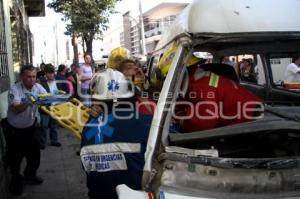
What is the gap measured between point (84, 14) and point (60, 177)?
13.0 metres

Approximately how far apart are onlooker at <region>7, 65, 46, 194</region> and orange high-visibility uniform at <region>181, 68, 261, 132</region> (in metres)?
2.62

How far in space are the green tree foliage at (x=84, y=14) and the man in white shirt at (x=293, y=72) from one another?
450 inches

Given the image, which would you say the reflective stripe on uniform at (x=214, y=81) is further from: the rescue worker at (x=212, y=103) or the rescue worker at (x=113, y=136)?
the rescue worker at (x=113, y=136)

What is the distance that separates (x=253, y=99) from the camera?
10.8 ft

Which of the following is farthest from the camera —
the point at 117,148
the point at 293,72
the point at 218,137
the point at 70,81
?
the point at 70,81

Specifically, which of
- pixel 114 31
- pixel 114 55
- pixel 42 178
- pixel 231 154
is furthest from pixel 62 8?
pixel 114 31

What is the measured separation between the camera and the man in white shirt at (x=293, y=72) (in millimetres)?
6441

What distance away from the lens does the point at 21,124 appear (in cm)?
536

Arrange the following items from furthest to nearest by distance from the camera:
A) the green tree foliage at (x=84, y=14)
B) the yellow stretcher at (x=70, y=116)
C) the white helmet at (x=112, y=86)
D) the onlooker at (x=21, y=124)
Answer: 1. the green tree foliage at (x=84, y=14)
2. the onlooker at (x=21, y=124)
3. the yellow stretcher at (x=70, y=116)
4. the white helmet at (x=112, y=86)

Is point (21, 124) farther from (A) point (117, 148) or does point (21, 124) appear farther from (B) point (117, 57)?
(A) point (117, 148)

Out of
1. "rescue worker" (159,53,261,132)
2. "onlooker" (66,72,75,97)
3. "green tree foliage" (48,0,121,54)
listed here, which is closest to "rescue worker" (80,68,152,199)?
"rescue worker" (159,53,261,132)

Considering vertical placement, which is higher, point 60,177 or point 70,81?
point 70,81

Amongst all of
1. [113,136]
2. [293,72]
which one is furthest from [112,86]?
[293,72]

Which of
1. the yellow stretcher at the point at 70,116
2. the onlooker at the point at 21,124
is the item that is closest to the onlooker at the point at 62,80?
the onlooker at the point at 21,124
